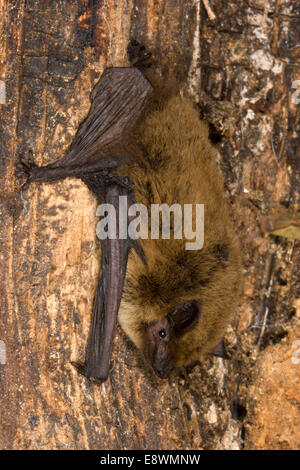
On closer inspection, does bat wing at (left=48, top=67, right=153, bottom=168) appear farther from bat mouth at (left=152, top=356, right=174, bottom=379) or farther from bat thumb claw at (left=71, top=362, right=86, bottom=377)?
bat mouth at (left=152, top=356, right=174, bottom=379)

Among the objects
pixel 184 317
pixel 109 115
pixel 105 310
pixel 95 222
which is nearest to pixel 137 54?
pixel 109 115

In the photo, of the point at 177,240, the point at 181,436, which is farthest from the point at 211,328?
the point at 181,436

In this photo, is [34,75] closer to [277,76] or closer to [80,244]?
[80,244]

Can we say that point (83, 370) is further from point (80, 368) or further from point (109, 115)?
point (109, 115)

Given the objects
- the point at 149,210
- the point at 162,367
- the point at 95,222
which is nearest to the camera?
the point at 95,222

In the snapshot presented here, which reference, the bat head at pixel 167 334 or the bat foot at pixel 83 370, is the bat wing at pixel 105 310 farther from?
the bat head at pixel 167 334

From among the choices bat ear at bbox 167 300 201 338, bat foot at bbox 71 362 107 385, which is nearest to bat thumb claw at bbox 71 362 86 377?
bat foot at bbox 71 362 107 385
